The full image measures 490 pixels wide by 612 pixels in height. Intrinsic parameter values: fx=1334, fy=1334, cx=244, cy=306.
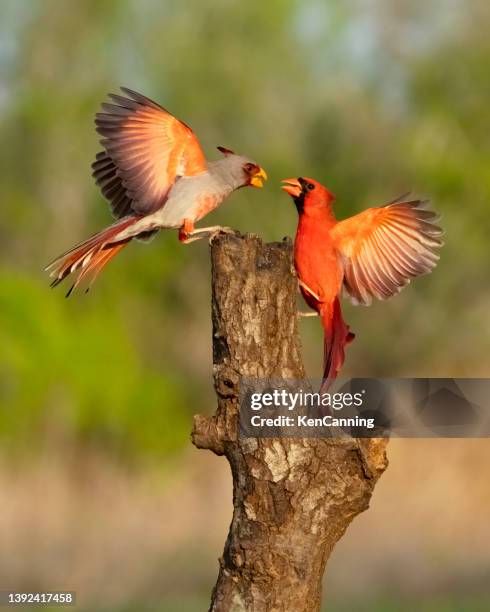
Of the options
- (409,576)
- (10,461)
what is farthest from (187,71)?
(409,576)

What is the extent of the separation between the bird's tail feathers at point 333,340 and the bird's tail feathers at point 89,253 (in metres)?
1.06

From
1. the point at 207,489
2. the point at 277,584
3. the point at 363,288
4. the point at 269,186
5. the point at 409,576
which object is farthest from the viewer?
the point at 269,186

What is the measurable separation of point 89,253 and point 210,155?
1399cm

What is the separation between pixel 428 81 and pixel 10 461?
10601 mm

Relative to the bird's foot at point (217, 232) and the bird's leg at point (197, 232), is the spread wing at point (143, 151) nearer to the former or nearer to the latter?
the bird's leg at point (197, 232)

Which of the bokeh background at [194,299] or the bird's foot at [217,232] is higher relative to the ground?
the bokeh background at [194,299]

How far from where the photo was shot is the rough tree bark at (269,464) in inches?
209

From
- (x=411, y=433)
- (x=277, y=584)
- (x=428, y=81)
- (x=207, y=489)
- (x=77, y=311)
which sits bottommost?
(x=277, y=584)

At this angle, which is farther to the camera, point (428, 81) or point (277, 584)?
point (428, 81)

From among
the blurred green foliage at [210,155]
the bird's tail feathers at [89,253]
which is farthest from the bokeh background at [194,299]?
the bird's tail feathers at [89,253]

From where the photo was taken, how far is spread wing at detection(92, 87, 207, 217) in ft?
20.2

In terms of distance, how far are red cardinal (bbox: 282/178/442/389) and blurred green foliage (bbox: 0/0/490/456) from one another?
1256 cm

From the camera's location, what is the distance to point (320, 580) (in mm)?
5461

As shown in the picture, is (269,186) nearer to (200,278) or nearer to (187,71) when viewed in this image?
(200,278)
